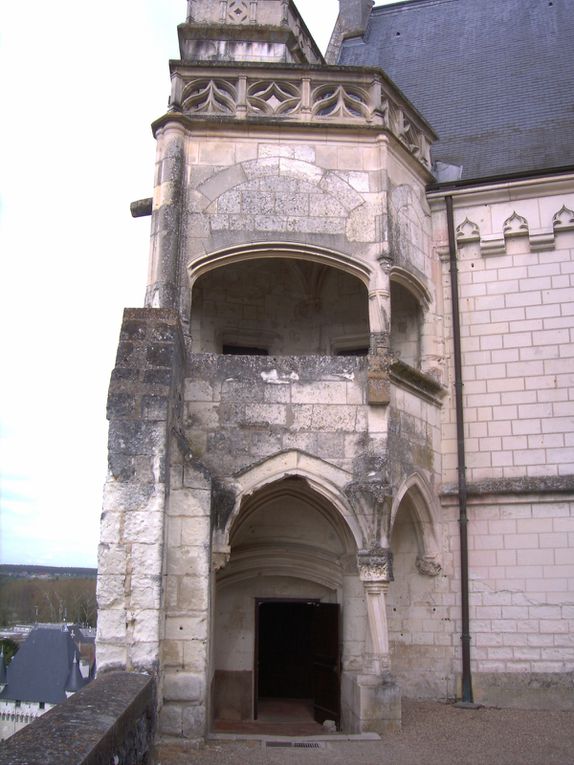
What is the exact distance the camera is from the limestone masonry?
24.3ft

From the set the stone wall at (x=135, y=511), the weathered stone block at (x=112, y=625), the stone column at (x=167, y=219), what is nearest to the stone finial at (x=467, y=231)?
the stone column at (x=167, y=219)

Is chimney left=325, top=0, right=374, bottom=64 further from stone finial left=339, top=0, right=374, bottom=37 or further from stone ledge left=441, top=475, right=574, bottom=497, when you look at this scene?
stone ledge left=441, top=475, right=574, bottom=497

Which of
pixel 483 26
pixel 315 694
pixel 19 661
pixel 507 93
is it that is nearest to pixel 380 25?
pixel 483 26

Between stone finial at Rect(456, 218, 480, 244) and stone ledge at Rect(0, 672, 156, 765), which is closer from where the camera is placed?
stone ledge at Rect(0, 672, 156, 765)

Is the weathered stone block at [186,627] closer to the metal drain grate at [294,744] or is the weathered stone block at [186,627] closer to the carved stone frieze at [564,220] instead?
the metal drain grate at [294,744]

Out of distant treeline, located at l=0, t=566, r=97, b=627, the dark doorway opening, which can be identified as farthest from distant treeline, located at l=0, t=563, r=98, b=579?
the dark doorway opening

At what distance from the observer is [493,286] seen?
960 cm

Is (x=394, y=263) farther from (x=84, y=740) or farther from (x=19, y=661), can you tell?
(x=19, y=661)

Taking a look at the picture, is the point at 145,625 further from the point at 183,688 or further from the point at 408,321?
the point at 408,321

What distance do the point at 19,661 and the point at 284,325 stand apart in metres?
24.6

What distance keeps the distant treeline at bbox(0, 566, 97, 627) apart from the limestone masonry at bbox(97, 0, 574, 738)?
30.2 metres

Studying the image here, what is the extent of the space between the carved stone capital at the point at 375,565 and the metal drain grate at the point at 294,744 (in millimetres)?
1441

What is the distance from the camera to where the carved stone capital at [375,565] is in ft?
24.2

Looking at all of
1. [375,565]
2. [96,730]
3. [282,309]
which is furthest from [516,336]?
[96,730]
